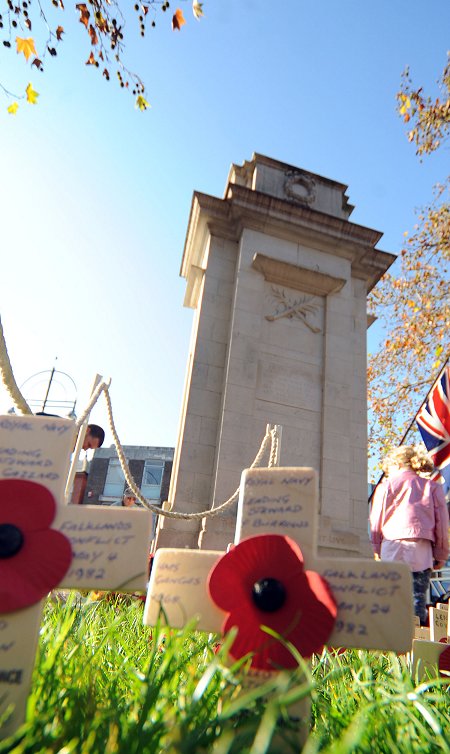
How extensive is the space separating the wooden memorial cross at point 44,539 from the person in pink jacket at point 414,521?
11.9ft

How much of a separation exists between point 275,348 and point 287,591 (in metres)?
7.70

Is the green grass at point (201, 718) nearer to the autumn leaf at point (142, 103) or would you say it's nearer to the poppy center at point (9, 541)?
the poppy center at point (9, 541)

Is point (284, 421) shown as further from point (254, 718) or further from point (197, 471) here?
point (254, 718)

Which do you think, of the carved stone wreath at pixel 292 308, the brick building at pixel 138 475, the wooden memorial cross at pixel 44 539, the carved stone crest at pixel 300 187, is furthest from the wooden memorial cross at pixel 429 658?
the brick building at pixel 138 475

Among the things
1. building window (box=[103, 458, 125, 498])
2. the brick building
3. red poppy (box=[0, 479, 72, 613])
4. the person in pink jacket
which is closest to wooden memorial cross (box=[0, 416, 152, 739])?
red poppy (box=[0, 479, 72, 613])

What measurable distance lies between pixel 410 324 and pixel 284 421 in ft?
27.8

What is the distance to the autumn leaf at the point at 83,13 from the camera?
18.5ft

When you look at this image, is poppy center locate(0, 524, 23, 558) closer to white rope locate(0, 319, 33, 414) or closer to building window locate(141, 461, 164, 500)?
white rope locate(0, 319, 33, 414)

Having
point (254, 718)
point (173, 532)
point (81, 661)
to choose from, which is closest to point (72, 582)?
point (81, 661)

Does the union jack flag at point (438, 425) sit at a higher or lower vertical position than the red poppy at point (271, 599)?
higher

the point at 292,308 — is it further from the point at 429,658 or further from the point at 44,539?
the point at 44,539

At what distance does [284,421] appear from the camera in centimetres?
849

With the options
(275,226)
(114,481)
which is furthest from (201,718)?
(114,481)

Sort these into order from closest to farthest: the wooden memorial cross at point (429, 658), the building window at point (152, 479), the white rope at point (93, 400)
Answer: the wooden memorial cross at point (429, 658) < the white rope at point (93, 400) < the building window at point (152, 479)
